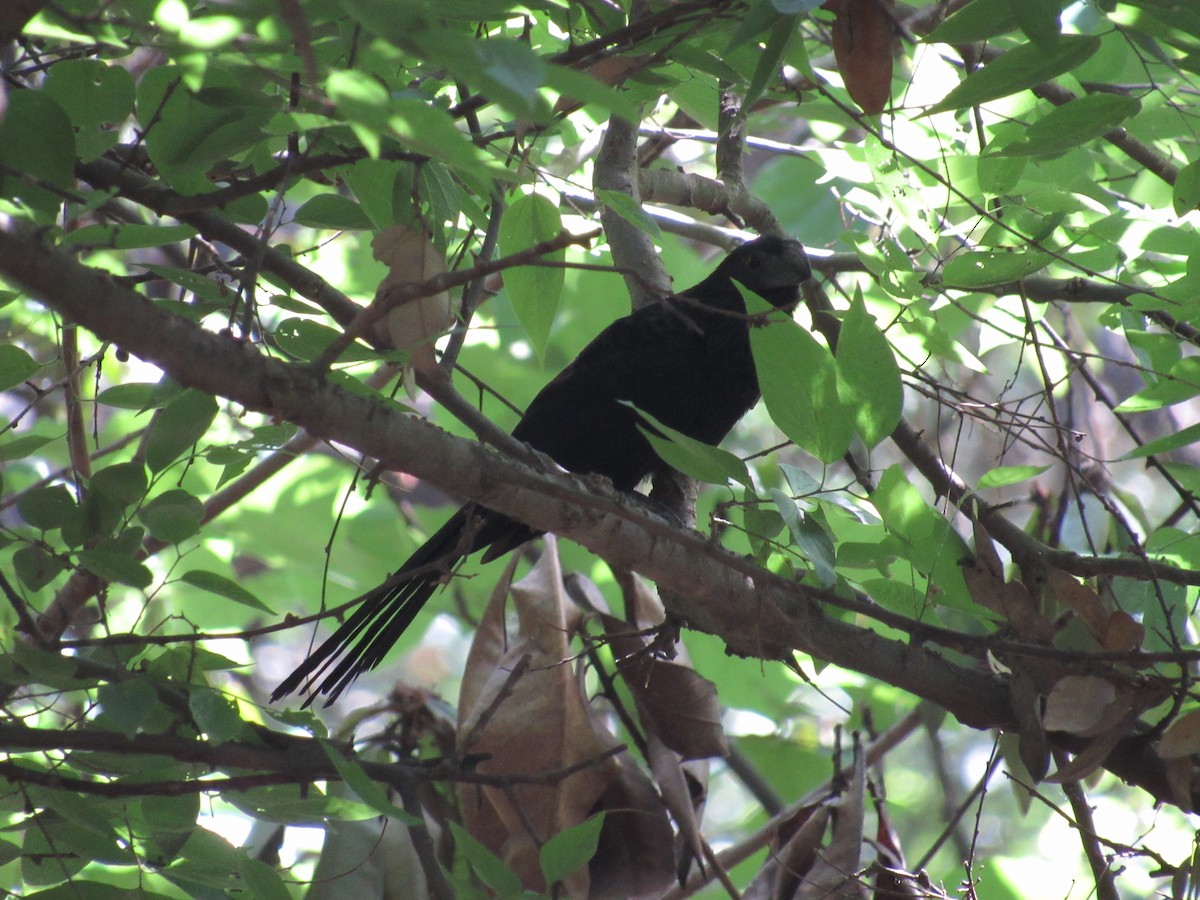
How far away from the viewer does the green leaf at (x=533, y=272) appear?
1.69 m

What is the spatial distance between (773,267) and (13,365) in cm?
183

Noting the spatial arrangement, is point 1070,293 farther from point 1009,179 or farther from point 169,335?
point 169,335

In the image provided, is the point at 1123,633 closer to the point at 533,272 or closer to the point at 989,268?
the point at 989,268

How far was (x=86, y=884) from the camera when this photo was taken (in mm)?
1475

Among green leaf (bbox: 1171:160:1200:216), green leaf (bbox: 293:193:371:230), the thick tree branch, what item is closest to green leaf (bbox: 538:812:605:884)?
the thick tree branch

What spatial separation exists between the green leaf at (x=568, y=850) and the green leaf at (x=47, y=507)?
81 centimetres

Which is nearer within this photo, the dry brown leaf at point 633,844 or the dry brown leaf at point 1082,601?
the dry brown leaf at point 1082,601

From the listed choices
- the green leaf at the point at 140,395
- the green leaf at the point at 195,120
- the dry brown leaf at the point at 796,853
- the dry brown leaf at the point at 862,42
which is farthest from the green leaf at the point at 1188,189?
the green leaf at the point at 140,395

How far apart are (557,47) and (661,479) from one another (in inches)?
42.4

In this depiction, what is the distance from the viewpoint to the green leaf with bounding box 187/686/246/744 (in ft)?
4.67

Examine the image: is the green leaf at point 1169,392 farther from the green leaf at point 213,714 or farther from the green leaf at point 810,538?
the green leaf at point 213,714

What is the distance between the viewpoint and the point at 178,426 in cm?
152

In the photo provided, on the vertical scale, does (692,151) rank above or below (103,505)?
above

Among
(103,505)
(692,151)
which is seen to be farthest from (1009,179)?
(692,151)
